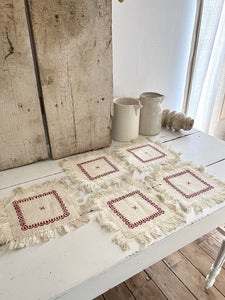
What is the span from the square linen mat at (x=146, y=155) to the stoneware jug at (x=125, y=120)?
0.13 feet

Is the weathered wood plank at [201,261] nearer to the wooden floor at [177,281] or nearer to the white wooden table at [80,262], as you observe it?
the wooden floor at [177,281]

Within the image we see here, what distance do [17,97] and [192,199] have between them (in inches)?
21.1

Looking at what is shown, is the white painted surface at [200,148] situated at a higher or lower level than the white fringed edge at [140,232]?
higher

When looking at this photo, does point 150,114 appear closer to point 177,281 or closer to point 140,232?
point 140,232

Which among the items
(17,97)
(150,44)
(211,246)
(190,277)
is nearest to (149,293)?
(190,277)

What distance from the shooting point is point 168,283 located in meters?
0.98

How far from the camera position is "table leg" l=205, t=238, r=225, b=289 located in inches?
34.1

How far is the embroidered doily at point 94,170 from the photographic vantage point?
666 millimetres

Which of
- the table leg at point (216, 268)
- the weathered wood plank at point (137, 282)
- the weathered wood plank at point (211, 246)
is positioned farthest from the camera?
the weathered wood plank at point (211, 246)

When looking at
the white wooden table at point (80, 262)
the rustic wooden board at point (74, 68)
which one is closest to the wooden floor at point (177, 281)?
the white wooden table at point (80, 262)

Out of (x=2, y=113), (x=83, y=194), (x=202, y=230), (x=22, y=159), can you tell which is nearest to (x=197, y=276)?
(x=202, y=230)

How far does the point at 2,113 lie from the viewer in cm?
66

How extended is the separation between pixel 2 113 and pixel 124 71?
50 centimetres

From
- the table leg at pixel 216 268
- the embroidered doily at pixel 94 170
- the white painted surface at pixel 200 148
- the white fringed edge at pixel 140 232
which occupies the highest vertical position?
the white painted surface at pixel 200 148
